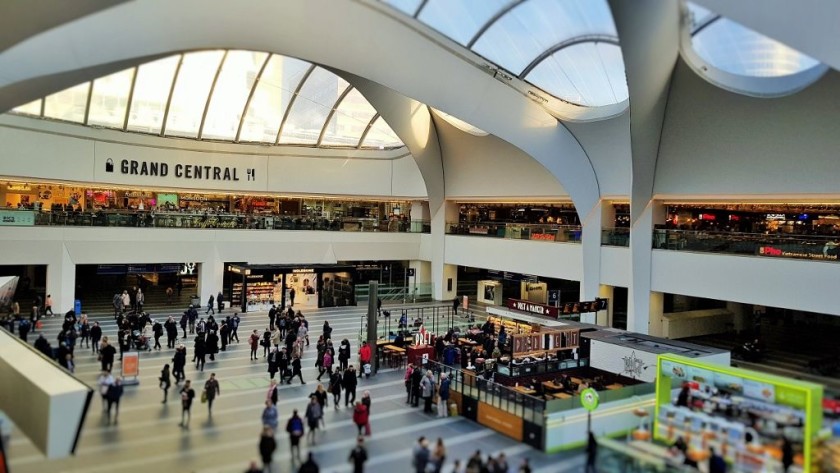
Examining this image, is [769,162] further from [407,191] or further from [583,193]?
[407,191]

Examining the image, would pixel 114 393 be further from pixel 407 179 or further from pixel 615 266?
pixel 407 179

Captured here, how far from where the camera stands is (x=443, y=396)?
1505cm

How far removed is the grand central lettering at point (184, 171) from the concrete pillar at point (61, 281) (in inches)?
196

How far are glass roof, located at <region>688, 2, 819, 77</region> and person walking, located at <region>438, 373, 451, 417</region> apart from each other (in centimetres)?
1207

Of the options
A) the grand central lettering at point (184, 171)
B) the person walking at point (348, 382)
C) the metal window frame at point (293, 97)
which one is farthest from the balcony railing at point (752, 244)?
the grand central lettering at point (184, 171)

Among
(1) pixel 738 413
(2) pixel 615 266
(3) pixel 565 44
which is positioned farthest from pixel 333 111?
(1) pixel 738 413

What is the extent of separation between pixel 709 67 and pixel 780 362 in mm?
10993

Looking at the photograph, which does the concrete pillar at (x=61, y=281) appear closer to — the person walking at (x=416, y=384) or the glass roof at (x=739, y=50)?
the person walking at (x=416, y=384)

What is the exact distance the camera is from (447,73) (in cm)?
2011

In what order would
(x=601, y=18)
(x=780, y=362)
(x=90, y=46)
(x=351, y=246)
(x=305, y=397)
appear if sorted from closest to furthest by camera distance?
(x=90, y=46) → (x=305, y=397) → (x=601, y=18) → (x=780, y=362) → (x=351, y=246)

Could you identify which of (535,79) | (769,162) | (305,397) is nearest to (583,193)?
(535,79)

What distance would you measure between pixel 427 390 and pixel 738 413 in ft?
22.5

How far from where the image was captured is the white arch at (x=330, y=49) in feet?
39.0

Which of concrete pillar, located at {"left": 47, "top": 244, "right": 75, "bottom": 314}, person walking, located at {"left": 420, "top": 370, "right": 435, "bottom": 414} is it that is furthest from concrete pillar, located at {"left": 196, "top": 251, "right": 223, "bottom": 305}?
person walking, located at {"left": 420, "top": 370, "right": 435, "bottom": 414}
